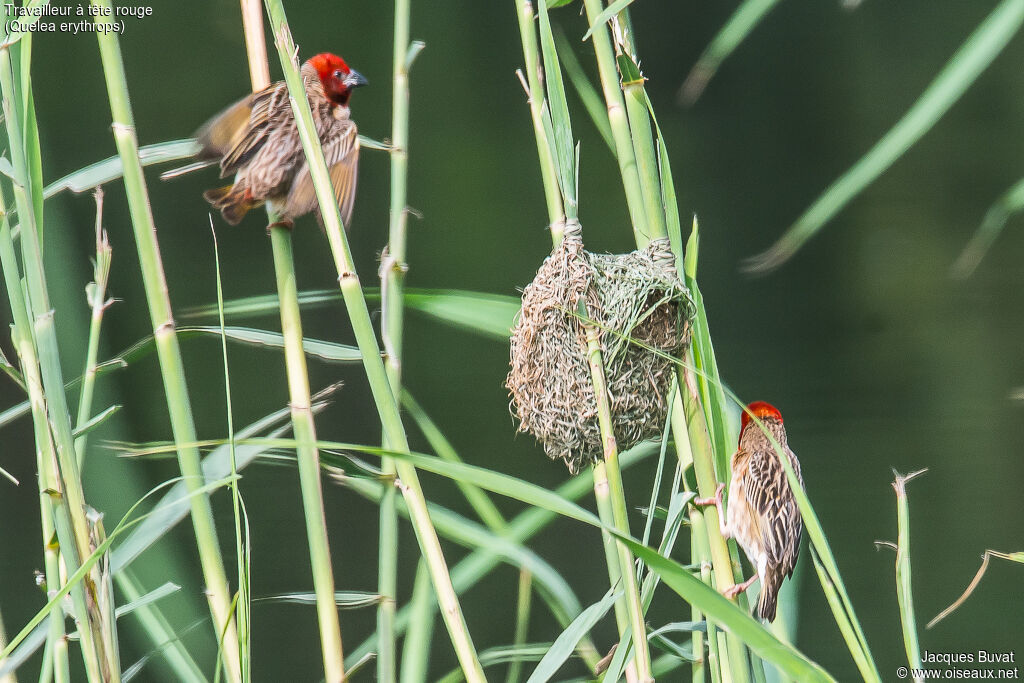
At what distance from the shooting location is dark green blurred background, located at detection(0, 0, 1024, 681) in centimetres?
252

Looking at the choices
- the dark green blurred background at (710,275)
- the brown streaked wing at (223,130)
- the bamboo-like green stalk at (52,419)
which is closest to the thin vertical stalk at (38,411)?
the bamboo-like green stalk at (52,419)

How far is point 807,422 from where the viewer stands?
2830mm

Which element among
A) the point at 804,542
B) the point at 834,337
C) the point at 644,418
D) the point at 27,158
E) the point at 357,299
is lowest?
the point at 804,542

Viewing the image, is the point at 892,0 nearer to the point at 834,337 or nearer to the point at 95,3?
the point at 834,337

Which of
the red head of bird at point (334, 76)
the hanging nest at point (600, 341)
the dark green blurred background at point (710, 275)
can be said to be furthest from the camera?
the dark green blurred background at point (710, 275)

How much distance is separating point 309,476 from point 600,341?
1.22 ft

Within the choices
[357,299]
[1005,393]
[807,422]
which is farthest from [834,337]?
[357,299]

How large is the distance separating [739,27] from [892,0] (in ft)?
7.41

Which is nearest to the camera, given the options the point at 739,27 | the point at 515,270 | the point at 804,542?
the point at 739,27

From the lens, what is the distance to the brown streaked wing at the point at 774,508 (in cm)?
145

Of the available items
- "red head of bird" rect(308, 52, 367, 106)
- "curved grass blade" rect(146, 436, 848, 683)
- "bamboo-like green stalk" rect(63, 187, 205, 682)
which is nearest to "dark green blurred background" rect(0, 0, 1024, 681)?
"red head of bird" rect(308, 52, 367, 106)

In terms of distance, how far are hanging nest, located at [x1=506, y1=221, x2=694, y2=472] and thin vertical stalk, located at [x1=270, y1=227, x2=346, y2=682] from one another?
0.29 metres

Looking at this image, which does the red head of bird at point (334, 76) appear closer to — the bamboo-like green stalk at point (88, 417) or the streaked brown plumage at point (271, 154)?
the streaked brown plumage at point (271, 154)

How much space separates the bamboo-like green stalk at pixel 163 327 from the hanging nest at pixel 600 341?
16.4 inches
